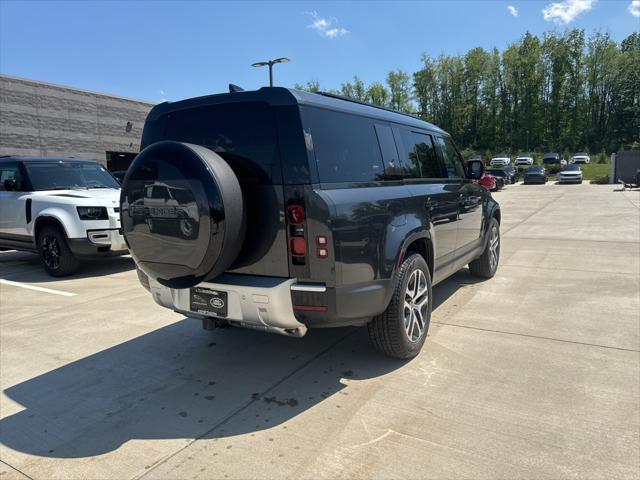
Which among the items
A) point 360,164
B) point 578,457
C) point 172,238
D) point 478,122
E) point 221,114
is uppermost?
point 478,122

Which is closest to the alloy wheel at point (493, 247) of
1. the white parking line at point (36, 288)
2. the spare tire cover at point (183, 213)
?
the spare tire cover at point (183, 213)

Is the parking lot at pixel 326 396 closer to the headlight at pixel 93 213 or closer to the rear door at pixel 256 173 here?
the rear door at pixel 256 173

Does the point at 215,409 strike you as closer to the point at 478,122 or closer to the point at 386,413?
the point at 386,413

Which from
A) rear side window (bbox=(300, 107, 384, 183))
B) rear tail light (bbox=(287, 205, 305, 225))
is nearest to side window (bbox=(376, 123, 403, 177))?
rear side window (bbox=(300, 107, 384, 183))

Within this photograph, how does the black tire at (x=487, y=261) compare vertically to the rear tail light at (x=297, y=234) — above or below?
below

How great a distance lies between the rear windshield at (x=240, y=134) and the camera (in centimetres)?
288

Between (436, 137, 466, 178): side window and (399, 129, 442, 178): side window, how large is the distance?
0.29 m

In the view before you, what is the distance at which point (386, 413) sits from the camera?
2834 millimetres

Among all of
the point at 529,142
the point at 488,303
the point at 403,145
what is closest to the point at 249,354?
the point at 403,145

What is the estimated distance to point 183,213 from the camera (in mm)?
2730

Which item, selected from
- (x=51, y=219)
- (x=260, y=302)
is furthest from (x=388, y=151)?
(x=51, y=219)

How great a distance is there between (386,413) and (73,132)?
85.5 ft

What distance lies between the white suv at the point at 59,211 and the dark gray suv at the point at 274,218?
4.11 m

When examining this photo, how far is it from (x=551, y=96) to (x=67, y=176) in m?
78.5
